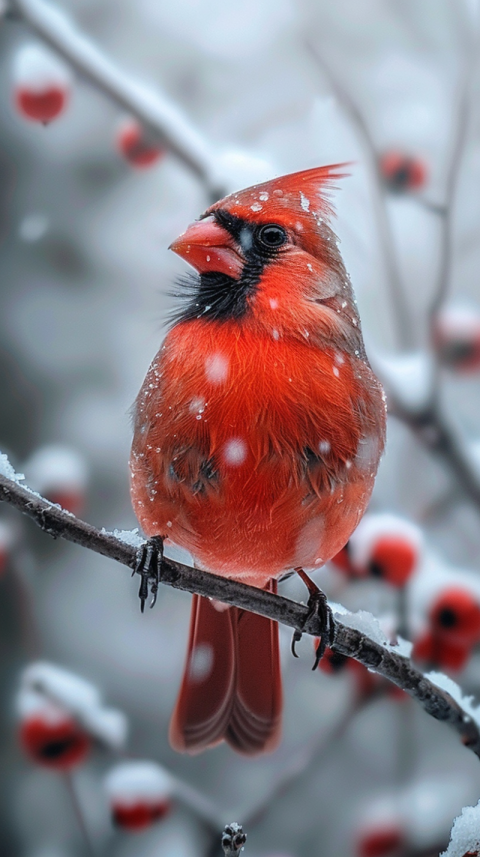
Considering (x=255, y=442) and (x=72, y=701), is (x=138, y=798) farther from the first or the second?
(x=255, y=442)

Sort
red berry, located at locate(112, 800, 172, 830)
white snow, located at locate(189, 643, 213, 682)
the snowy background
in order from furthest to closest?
1. the snowy background
2. red berry, located at locate(112, 800, 172, 830)
3. white snow, located at locate(189, 643, 213, 682)

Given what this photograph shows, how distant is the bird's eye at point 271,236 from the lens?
3.16 ft

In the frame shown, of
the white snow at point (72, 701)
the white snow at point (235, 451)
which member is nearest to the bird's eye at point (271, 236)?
the white snow at point (235, 451)

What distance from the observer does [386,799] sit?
1856 millimetres

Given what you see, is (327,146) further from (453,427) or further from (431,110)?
(453,427)

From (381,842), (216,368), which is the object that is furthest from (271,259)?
(381,842)

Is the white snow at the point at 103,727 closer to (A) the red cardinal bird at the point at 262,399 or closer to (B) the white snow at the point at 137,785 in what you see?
(B) the white snow at the point at 137,785

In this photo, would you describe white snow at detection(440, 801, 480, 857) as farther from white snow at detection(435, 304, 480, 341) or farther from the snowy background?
white snow at detection(435, 304, 480, 341)

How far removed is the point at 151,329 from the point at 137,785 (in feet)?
2.87

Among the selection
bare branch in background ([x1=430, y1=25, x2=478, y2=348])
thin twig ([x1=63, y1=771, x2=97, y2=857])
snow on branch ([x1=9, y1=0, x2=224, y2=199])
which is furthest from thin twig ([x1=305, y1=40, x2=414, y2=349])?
thin twig ([x1=63, y1=771, x2=97, y2=857])

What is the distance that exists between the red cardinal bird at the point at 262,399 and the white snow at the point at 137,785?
2.18 ft

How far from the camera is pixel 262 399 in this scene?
2.88ft

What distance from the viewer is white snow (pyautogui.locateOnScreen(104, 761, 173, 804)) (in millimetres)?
1470

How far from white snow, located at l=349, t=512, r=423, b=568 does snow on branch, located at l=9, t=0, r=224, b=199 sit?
1.99ft
